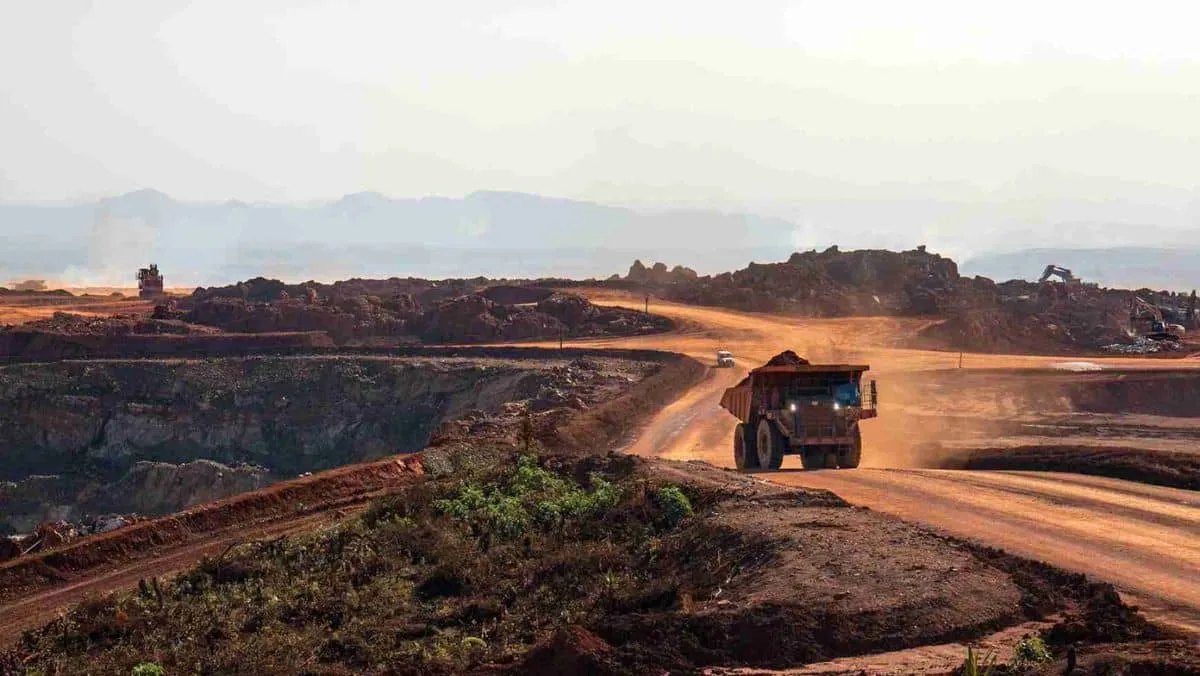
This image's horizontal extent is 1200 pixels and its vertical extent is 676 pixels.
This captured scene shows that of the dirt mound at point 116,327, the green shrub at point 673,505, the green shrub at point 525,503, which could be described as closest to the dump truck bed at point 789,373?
the green shrub at point 525,503

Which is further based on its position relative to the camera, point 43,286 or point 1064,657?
point 43,286

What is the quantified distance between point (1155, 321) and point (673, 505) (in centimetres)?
5834

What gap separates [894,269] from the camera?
273 feet

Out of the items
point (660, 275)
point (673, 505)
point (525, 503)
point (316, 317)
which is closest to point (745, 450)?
point (525, 503)

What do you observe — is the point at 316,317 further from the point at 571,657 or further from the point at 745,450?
the point at 571,657

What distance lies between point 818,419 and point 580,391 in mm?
20747

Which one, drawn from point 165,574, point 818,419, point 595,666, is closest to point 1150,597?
point 595,666

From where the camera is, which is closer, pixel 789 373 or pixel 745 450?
pixel 789 373

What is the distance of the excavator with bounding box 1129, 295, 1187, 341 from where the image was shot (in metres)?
64.2

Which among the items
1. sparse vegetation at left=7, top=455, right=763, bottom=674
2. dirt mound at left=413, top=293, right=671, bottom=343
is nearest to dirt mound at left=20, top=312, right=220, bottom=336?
dirt mound at left=413, top=293, right=671, bottom=343

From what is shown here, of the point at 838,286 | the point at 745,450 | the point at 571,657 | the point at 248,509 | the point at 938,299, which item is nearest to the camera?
the point at 571,657

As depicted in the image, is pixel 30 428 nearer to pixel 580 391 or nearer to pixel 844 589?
pixel 580 391

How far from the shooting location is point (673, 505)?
1770 cm

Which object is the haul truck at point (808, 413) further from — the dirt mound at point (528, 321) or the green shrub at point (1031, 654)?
the dirt mound at point (528, 321)
